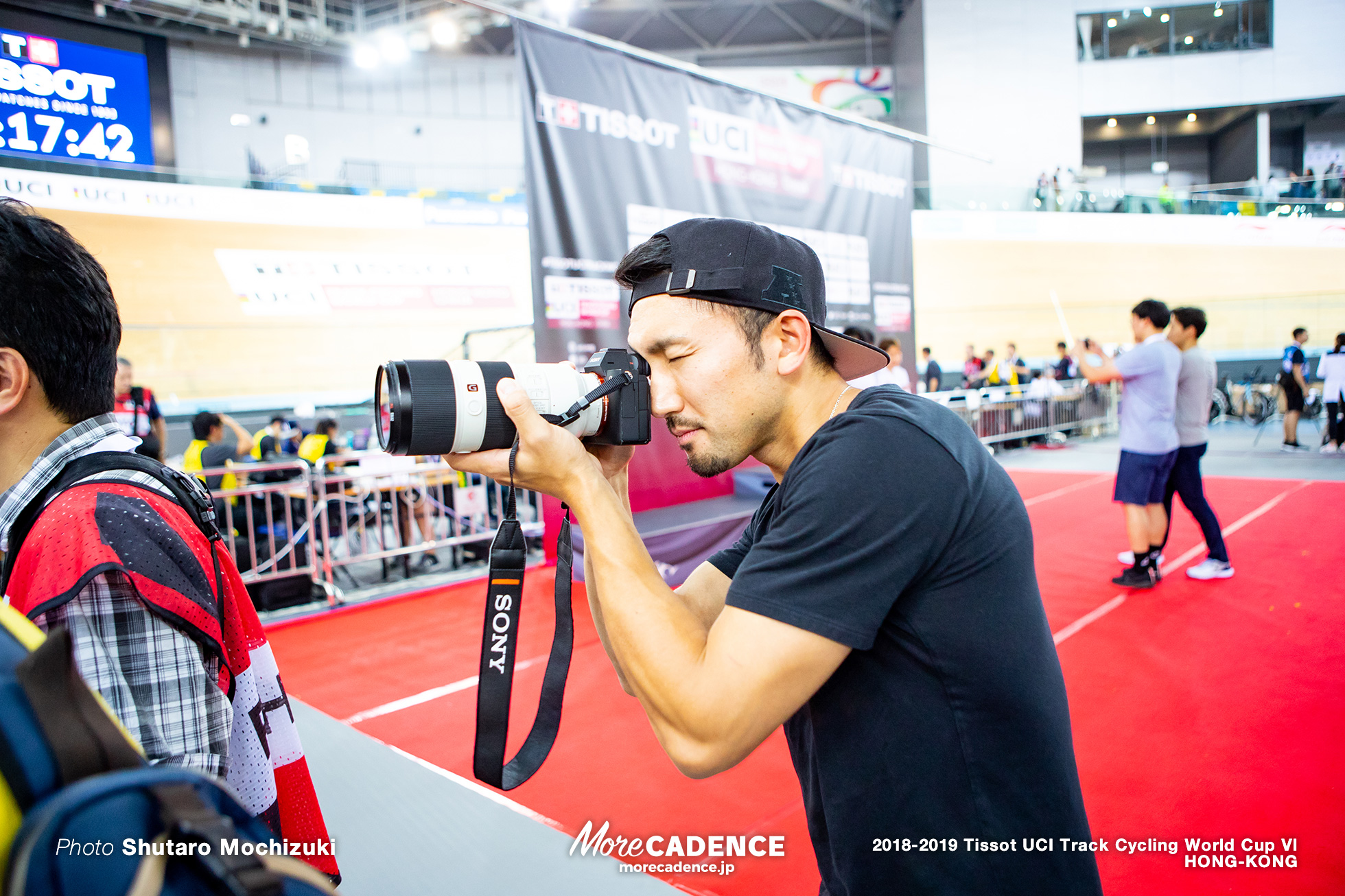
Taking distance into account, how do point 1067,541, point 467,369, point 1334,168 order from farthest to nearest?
1. point 1334,168
2. point 1067,541
3. point 467,369

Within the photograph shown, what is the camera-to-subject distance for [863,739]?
2.96ft

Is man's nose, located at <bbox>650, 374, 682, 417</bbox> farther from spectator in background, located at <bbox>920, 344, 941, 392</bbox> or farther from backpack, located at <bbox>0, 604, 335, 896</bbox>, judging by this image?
spectator in background, located at <bbox>920, 344, 941, 392</bbox>

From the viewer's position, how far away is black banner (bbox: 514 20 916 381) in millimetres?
4336

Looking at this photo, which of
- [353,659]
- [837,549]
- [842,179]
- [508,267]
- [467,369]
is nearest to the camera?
[837,549]

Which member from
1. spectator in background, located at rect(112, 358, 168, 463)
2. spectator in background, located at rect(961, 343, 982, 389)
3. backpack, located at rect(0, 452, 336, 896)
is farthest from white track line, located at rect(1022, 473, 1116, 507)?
backpack, located at rect(0, 452, 336, 896)

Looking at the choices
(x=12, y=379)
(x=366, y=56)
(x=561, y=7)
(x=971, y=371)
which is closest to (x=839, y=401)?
(x=12, y=379)

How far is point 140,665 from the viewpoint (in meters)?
0.82

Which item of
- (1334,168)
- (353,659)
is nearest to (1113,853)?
(353,659)

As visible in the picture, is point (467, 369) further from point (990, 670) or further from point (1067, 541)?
point (1067, 541)

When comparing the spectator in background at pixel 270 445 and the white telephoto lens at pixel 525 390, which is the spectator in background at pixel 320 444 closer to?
the spectator in background at pixel 270 445

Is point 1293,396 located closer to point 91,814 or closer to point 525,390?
point 525,390

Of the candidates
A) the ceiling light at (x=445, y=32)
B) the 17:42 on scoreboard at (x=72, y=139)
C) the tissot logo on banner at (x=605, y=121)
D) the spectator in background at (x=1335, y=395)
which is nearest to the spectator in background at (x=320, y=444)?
the tissot logo on banner at (x=605, y=121)

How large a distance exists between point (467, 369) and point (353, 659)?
3.09 metres

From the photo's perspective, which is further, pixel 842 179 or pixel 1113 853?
pixel 842 179
